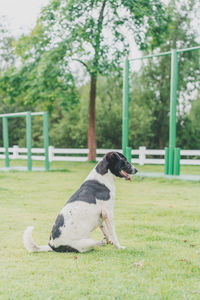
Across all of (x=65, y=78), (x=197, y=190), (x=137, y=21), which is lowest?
(x=197, y=190)

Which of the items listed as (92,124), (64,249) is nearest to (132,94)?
(92,124)

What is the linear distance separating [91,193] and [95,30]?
1528cm

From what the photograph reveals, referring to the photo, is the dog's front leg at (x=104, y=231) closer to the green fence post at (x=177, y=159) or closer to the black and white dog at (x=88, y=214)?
the black and white dog at (x=88, y=214)

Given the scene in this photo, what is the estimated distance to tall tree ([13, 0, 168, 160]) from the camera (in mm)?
17719

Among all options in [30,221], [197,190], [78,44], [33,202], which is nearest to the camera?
[30,221]

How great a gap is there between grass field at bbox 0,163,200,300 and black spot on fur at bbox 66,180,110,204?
0.63 metres

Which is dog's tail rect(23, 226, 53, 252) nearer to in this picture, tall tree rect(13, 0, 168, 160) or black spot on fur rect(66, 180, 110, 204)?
black spot on fur rect(66, 180, 110, 204)

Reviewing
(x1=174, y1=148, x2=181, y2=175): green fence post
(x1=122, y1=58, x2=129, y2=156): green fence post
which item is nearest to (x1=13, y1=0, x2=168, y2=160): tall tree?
(x1=122, y1=58, x2=129, y2=156): green fence post

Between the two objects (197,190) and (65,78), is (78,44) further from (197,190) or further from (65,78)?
(197,190)

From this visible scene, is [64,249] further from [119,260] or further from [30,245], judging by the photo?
[119,260]

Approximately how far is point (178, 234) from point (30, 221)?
2497mm

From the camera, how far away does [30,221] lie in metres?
6.09

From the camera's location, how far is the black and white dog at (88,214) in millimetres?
3953

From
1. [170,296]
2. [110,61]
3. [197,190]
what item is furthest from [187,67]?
[170,296]
